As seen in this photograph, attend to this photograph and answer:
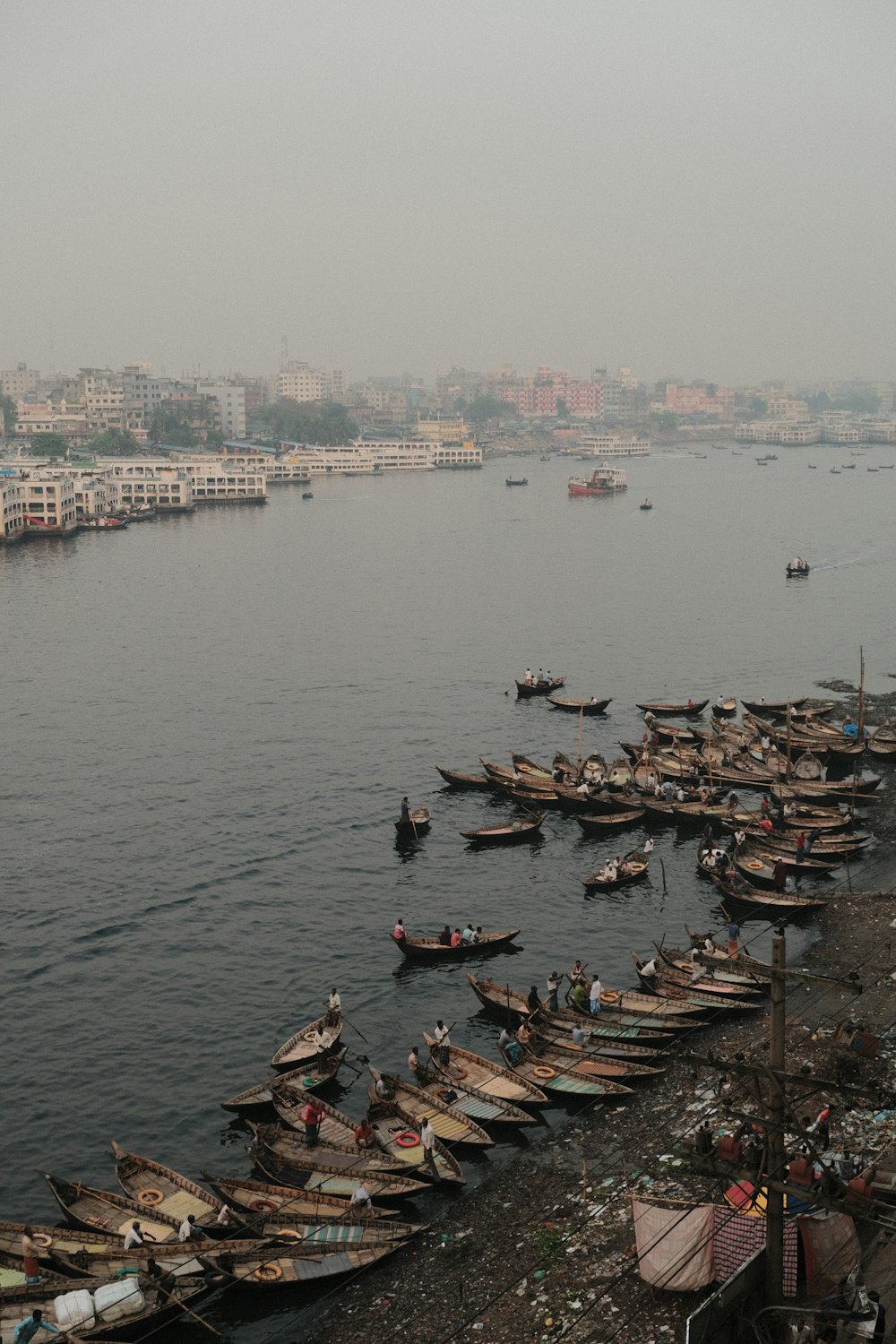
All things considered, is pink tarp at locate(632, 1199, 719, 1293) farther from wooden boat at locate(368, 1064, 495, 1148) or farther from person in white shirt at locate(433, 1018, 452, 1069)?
person in white shirt at locate(433, 1018, 452, 1069)

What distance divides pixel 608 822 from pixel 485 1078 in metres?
19.6

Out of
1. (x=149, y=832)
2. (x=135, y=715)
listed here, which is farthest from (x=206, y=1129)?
(x=135, y=715)

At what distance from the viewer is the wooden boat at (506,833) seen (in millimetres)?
46938

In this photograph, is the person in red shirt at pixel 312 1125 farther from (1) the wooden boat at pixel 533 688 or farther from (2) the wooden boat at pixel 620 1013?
(1) the wooden boat at pixel 533 688

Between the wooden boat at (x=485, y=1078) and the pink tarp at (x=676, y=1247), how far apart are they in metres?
7.42

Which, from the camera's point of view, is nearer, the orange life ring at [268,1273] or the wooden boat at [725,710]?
the orange life ring at [268,1273]

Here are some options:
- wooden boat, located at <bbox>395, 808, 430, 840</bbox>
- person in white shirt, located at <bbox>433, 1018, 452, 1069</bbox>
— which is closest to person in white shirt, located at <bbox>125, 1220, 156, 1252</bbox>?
person in white shirt, located at <bbox>433, 1018, 452, 1069</bbox>

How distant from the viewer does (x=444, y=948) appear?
37.2 meters

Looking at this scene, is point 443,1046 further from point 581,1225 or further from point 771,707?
point 771,707

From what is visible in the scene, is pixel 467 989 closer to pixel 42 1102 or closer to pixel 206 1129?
pixel 206 1129

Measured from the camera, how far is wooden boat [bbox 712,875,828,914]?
39.0 metres

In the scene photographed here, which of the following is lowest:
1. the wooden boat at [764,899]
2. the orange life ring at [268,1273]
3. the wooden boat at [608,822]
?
the orange life ring at [268,1273]

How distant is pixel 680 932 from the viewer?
1539 inches

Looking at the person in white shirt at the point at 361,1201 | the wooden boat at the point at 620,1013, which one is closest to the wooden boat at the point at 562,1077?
the wooden boat at the point at 620,1013
